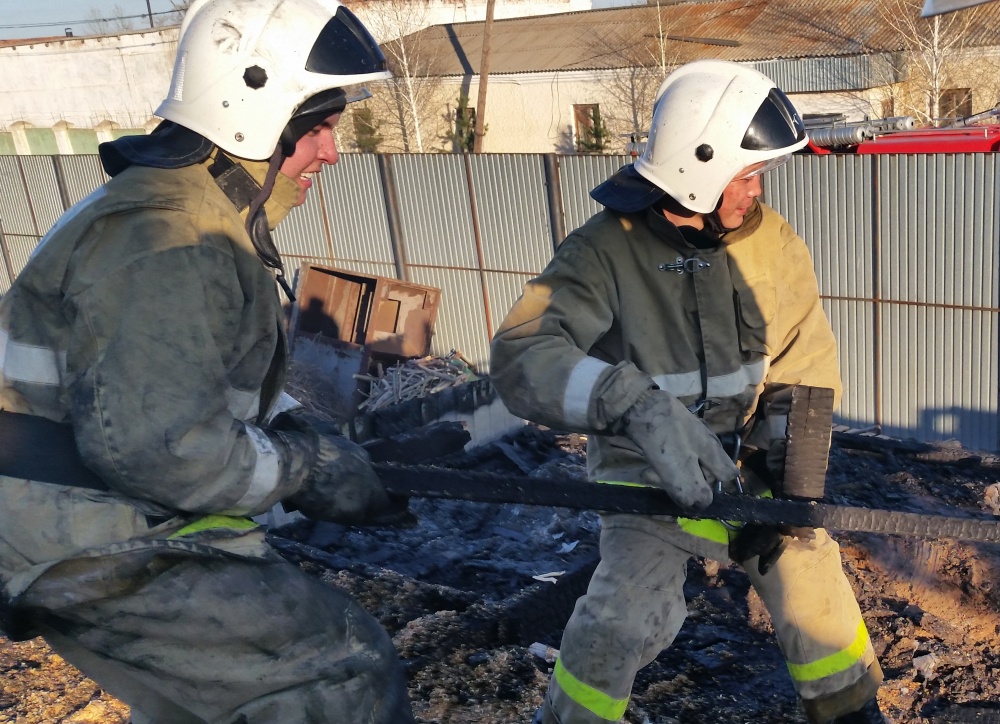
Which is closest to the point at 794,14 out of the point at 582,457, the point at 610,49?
the point at 610,49

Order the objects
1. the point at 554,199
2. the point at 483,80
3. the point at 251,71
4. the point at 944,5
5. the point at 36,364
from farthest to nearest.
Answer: the point at 483,80 → the point at 554,199 → the point at 944,5 → the point at 251,71 → the point at 36,364

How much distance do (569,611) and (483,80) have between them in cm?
2664

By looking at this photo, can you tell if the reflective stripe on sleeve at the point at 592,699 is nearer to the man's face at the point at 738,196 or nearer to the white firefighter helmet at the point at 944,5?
the man's face at the point at 738,196

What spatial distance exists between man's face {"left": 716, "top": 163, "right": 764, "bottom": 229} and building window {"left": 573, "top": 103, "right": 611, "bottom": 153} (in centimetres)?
2597

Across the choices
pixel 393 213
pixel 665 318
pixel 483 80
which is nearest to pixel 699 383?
pixel 665 318

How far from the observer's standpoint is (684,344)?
3.12 meters

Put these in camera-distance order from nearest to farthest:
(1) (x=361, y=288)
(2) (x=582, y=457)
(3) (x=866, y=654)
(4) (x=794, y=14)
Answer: (3) (x=866, y=654) < (2) (x=582, y=457) < (1) (x=361, y=288) < (4) (x=794, y=14)

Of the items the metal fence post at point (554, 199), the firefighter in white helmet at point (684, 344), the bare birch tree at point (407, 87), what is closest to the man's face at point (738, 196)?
the firefighter in white helmet at point (684, 344)

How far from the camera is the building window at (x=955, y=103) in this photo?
24.8 meters

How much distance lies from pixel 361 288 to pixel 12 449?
27.5ft

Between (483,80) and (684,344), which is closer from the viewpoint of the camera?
(684,344)

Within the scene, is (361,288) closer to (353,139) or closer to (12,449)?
(12,449)

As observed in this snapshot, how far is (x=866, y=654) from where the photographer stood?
3.18 m

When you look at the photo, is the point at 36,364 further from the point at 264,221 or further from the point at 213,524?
the point at 264,221
